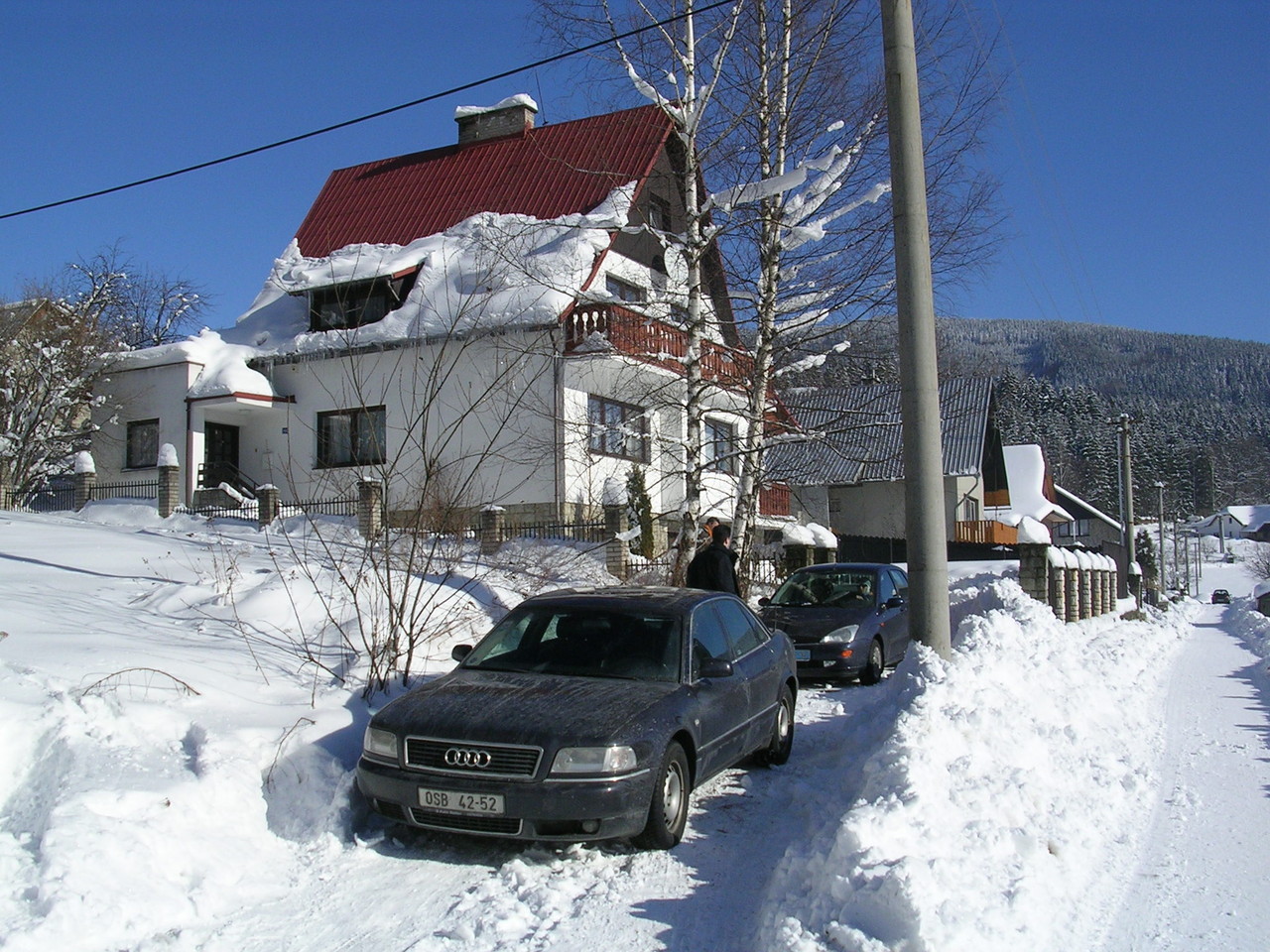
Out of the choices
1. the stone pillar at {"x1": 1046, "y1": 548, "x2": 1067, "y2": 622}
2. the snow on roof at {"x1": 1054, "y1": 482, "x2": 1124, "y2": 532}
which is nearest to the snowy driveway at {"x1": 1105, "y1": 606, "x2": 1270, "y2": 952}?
the stone pillar at {"x1": 1046, "y1": 548, "x2": 1067, "y2": 622}

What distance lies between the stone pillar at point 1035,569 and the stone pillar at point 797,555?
416 cm

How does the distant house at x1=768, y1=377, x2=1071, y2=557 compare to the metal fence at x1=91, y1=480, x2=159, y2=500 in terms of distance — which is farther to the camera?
the distant house at x1=768, y1=377, x2=1071, y2=557

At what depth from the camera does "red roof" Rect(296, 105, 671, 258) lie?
23.9 metres

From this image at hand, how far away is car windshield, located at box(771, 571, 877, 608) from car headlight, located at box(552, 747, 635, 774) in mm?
7590

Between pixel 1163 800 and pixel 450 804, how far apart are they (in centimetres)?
457

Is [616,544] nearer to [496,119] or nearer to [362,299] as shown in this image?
[362,299]

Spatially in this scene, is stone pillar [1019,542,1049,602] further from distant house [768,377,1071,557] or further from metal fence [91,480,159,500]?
metal fence [91,480,159,500]

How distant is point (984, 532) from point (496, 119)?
23854 mm

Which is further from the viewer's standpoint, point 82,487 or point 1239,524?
point 1239,524

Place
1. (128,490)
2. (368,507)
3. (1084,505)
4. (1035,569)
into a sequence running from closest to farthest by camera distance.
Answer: (368,507)
(1035,569)
(128,490)
(1084,505)

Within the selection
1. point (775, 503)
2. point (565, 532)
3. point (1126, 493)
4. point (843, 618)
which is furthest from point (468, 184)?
point (1126, 493)

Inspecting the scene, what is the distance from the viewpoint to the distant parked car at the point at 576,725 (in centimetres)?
525

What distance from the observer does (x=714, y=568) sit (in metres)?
10.5

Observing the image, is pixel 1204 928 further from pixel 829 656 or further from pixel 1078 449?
pixel 1078 449
